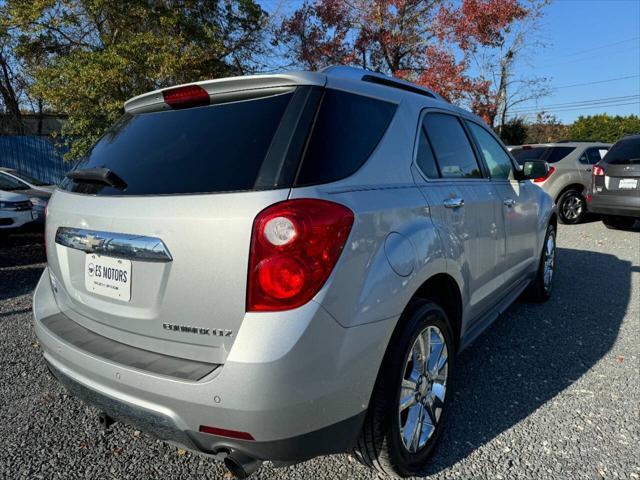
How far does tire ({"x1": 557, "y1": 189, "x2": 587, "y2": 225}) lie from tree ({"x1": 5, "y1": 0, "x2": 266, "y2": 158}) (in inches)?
327

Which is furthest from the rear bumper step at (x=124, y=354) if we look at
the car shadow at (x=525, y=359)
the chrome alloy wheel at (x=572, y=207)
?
the chrome alloy wheel at (x=572, y=207)

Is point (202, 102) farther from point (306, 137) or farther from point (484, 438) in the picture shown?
point (484, 438)

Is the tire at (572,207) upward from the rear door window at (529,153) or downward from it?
downward

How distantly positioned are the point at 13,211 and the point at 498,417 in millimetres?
8306

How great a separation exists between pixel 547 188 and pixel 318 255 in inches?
375

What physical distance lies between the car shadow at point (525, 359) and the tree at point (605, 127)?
2244cm

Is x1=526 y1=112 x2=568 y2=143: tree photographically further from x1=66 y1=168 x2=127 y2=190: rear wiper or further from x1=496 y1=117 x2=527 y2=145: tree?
x1=66 y1=168 x2=127 y2=190: rear wiper

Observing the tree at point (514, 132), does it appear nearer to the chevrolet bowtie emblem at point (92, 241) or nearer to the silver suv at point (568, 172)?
the silver suv at point (568, 172)

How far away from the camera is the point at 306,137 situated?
1773 millimetres

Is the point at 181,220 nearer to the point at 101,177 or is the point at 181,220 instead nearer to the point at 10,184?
the point at 101,177

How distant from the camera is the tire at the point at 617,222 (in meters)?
9.48

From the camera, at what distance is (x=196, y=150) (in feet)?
6.29

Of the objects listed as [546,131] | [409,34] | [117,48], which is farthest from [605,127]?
[117,48]

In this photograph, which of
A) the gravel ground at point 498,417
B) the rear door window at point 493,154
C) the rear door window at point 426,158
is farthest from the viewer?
the rear door window at point 493,154
